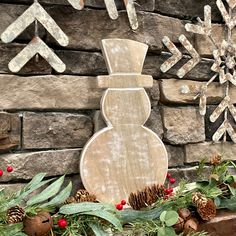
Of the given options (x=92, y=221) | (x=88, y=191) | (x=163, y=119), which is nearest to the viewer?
(x=92, y=221)

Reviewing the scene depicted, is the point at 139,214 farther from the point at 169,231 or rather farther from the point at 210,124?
the point at 210,124

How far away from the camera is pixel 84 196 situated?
1.05 m

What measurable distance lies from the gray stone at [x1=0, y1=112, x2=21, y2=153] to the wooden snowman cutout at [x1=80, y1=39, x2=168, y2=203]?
156 mm

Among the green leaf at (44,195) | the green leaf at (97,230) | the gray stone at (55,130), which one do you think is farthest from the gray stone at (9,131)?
the green leaf at (97,230)

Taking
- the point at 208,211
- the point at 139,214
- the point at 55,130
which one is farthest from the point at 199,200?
the point at 55,130

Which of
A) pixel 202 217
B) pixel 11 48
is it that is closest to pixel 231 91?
pixel 202 217

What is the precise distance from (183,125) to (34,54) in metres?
0.46

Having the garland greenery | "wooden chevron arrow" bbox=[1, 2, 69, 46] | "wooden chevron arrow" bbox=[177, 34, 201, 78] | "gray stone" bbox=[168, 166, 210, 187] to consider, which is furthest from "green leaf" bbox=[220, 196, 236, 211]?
"wooden chevron arrow" bbox=[1, 2, 69, 46]

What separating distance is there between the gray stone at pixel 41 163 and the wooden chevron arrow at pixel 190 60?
1.18ft

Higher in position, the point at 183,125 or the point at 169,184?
the point at 183,125

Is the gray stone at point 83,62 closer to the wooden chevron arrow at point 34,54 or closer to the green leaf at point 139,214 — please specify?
the wooden chevron arrow at point 34,54

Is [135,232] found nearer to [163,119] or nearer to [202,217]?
[202,217]

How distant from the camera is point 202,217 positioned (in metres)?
1.14

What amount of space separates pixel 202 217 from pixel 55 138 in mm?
386
